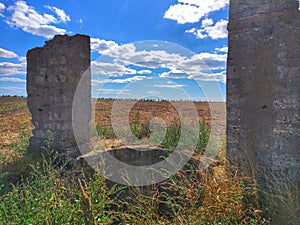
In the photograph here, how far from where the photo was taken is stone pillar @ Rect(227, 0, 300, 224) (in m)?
3.58

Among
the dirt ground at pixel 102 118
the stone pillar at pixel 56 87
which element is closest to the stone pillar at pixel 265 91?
the dirt ground at pixel 102 118

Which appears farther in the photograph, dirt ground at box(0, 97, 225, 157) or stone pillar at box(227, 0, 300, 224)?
dirt ground at box(0, 97, 225, 157)

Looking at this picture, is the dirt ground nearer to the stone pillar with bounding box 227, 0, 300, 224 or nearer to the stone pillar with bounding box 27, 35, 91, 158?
the stone pillar with bounding box 27, 35, 91, 158

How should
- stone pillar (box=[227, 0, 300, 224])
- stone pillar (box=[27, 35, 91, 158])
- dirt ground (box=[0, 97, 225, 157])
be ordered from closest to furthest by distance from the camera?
stone pillar (box=[227, 0, 300, 224])
stone pillar (box=[27, 35, 91, 158])
dirt ground (box=[0, 97, 225, 157])

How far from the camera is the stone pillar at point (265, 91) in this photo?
3580mm

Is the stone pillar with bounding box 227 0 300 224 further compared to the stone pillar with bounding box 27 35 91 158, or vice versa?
the stone pillar with bounding box 27 35 91 158

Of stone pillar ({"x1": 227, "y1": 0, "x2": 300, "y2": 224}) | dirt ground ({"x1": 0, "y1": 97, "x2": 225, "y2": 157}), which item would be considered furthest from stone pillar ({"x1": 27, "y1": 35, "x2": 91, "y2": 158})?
stone pillar ({"x1": 227, "y1": 0, "x2": 300, "y2": 224})

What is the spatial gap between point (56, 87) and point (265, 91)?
446 centimetres

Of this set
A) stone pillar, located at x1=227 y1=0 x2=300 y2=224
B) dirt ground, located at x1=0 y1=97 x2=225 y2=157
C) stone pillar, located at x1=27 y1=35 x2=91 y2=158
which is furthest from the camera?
dirt ground, located at x1=0 y1=97 x2=225 y2=157

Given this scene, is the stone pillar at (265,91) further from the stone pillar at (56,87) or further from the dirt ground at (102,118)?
the stone pillar at (56,87)

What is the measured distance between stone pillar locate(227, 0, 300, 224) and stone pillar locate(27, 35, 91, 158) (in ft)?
12.1

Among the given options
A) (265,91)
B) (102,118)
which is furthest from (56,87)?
(102,118)

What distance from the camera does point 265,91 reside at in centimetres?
372

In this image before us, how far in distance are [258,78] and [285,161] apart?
1287 mm
